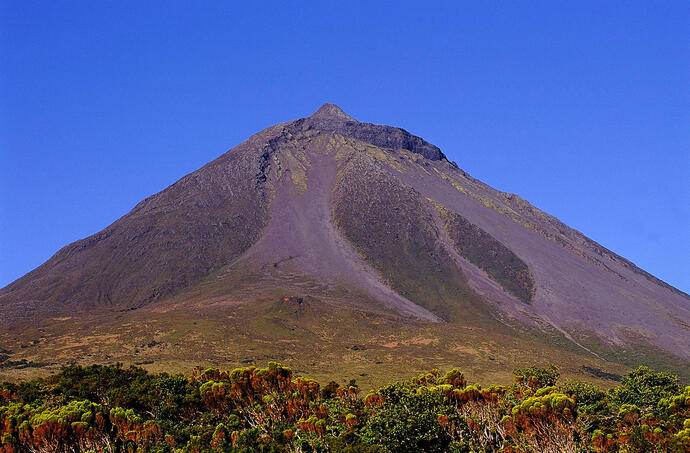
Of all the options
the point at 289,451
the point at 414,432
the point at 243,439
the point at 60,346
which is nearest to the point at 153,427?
the point at 243,439

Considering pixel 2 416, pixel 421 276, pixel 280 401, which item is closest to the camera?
pixel 2 416

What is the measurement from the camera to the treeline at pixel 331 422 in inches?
1272

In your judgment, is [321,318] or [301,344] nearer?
[301,344]

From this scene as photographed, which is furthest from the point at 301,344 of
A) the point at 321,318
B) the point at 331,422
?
the point at 331,422

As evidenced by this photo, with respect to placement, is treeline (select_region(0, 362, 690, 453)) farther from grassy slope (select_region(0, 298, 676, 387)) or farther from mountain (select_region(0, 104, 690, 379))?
mountain (select_region(0, 104, 690, 379))

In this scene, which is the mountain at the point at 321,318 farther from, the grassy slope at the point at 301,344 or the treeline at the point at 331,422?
the treeline at the point at 331,422

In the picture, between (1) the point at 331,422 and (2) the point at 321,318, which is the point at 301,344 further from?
(1) the point at 331,422

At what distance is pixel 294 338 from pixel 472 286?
260ft

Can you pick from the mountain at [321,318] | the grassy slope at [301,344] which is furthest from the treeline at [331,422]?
the mountain at [321,318]

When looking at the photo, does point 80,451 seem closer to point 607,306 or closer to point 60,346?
point 60,346

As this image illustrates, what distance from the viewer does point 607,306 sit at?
184250 millimetres

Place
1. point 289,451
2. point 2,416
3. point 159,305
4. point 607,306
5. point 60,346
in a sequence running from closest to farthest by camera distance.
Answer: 1. point 289,451
2. point 2,416
3. point 60,346
4. point 159,305
5. point 607,306

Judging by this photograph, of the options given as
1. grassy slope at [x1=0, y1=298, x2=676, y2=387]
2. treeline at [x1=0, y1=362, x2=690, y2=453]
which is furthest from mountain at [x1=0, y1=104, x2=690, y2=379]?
treeline at [x1=0, y1=362, x2=690, y2=453]

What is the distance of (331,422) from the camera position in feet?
127
